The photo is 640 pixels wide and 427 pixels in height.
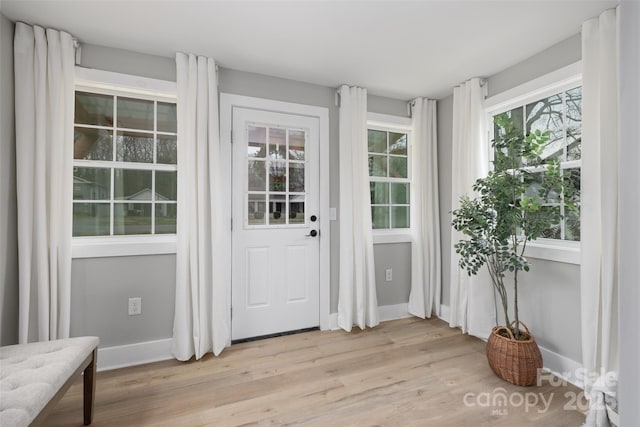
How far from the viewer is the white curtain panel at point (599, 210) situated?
72.6 inches

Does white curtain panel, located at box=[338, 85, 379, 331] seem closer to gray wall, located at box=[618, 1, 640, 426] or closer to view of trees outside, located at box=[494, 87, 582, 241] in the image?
view of trees outside, located at box=[494, 87, 582, 241]

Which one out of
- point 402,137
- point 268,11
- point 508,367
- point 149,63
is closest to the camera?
point 268,11

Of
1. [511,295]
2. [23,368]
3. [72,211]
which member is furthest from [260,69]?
[511,295]

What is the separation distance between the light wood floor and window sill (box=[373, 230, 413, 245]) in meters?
1.06

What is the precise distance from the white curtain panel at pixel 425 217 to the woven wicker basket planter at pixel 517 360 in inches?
47.8

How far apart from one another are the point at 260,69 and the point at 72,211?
189 centimetres

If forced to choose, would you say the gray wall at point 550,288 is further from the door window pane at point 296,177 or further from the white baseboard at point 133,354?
the white baseboard at point 133,354

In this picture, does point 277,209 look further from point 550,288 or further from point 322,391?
point 550,288

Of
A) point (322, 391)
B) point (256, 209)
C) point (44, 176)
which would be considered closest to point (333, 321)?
point (322, 391)

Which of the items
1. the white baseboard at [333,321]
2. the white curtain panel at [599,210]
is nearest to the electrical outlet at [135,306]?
the white baseboard at [333,321]

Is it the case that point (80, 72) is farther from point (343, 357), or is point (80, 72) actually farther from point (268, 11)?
point (343, 357)

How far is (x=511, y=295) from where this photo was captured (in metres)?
2.71

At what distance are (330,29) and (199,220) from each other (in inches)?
68.7

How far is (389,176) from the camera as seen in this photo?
11.5 ft
